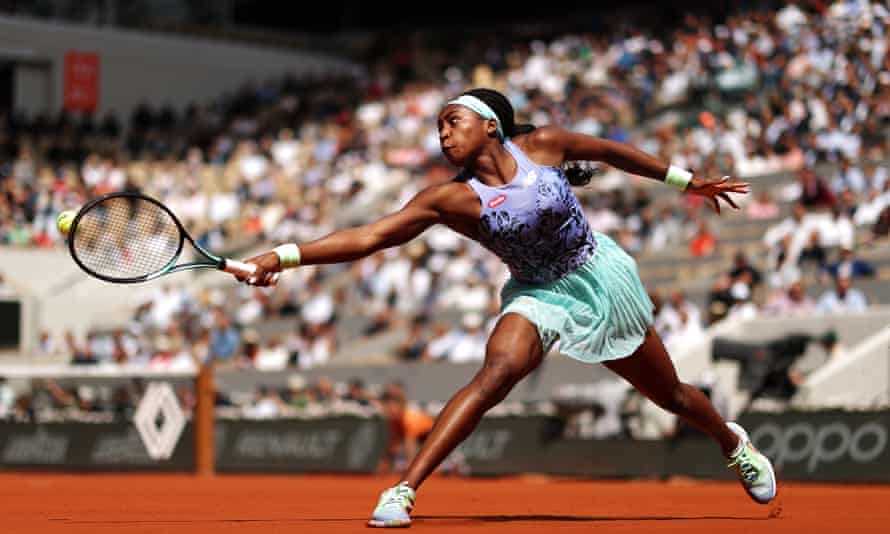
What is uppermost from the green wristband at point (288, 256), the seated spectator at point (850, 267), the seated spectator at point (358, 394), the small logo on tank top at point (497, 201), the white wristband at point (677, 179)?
the seated spectator at point (850, 267)

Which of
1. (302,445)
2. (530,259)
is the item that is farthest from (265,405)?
(530,259)

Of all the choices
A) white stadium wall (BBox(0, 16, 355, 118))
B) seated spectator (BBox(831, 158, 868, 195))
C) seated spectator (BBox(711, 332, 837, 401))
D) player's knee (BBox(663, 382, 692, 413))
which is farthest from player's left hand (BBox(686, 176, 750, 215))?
white stadium wall (BBox(0, 16, 355, 118))

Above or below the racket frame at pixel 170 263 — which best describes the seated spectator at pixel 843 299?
above

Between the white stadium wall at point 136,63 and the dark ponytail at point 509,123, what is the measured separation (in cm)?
2696

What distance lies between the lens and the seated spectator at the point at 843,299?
17422mm

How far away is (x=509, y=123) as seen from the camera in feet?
25.7

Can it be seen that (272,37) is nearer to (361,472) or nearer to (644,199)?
(644,199)

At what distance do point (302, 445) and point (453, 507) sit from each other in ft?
28.6

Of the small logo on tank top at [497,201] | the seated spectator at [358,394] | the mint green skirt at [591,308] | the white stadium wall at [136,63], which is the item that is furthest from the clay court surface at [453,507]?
the white stadium wall at [136,63]

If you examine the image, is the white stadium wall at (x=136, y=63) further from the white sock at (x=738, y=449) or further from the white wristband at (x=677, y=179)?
the white sock at (x=738, y=449)

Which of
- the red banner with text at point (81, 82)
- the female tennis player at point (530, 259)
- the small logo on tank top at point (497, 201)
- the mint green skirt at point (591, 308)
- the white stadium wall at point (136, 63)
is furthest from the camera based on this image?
the red banner with text at point (81, 82)

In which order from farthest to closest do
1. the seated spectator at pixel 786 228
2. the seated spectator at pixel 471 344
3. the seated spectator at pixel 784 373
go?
the seated spectator at pixel 471 344 < the seated spectator at pixel 786 228 < the seated spectator at pixel 784 373

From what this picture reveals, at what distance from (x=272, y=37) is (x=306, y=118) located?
621cm

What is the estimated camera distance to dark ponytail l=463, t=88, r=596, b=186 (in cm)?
775
